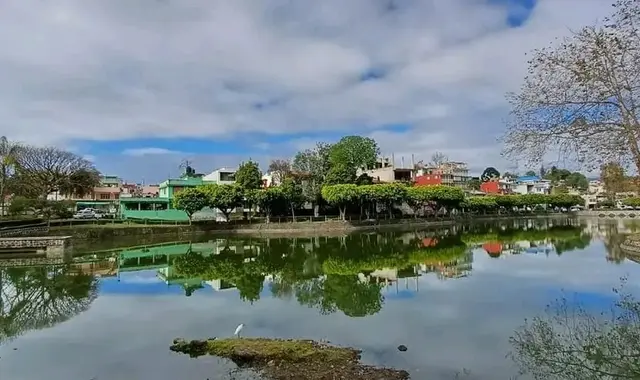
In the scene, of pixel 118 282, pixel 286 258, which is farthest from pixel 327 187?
pixel 118 282

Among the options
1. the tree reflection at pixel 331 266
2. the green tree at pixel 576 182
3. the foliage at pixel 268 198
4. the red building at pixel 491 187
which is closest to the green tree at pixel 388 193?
the foliage at pixel 268 198

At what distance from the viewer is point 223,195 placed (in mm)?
49219

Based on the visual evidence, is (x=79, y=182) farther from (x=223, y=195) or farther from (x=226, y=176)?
(x=223, y=195)

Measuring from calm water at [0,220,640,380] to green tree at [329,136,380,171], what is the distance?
40719 millimetres

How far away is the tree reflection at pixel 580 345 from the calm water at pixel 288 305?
1.53ft

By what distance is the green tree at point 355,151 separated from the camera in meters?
71.2

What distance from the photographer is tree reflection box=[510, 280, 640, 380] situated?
8820 mm

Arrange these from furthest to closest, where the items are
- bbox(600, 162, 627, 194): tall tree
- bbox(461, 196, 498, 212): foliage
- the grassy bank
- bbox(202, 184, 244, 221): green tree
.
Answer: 1. bbox(461, 196, 498, 212): foliage
2. bbox(202, 184, 244, 221): green tree
3. bbox(600, 162, 627, 194): tall tree
4. the grassy bank

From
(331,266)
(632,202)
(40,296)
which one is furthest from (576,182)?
(40,296)

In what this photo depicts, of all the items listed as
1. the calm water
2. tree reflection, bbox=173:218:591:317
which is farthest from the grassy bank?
tree reflection, bbox=173:218:591:317

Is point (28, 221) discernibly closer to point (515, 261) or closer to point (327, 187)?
point (327, 187)

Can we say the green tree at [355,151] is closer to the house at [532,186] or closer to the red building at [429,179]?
the red building at [429,179]

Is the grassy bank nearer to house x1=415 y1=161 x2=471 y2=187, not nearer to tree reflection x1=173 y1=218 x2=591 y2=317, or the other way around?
tree reflection x1=173 y1=218 x2=591 y2=317

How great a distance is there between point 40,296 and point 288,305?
390 inches
